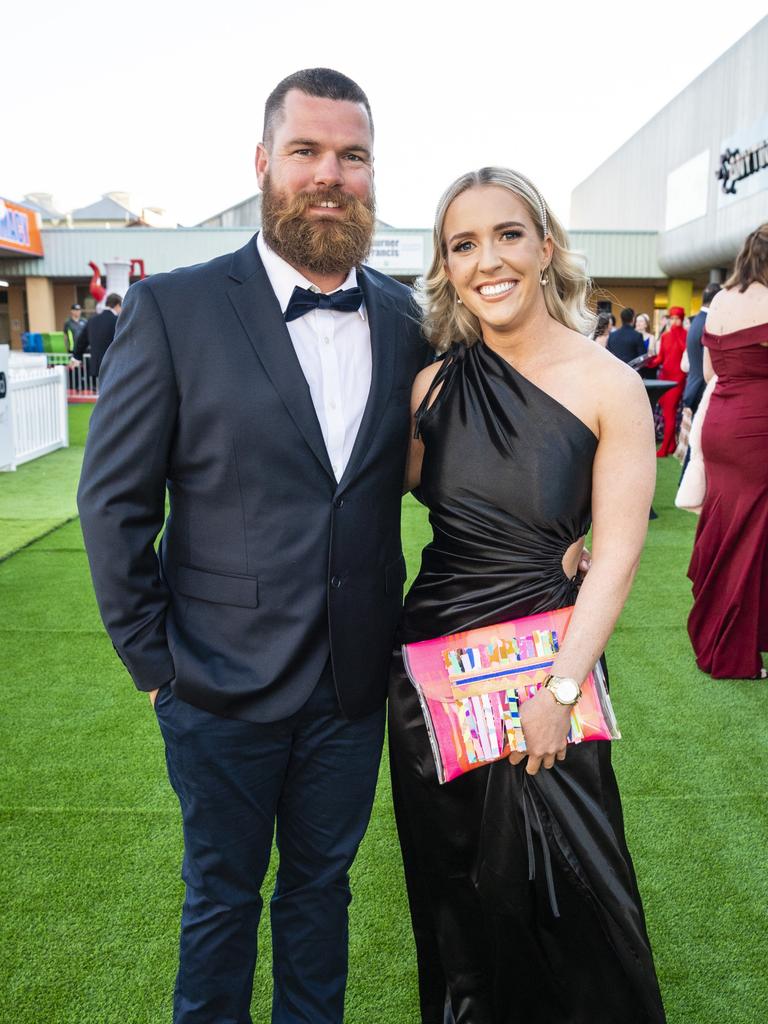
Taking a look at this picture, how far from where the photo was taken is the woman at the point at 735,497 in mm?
4141

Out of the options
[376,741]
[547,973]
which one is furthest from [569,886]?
[376,741]

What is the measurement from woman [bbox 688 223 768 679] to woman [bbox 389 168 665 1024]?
246 centimetres

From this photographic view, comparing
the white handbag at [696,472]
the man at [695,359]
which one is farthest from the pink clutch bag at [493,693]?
the man at [695,359]

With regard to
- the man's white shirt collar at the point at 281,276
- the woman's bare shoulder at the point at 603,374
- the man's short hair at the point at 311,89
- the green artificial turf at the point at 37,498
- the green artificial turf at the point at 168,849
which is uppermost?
the man's short hair at the point at 311,89

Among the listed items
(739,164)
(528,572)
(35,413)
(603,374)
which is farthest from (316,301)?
(739,164)

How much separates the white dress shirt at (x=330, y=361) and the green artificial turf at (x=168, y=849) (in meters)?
1.45

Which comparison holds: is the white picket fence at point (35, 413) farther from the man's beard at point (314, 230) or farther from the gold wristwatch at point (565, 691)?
the gold wristwatch at point (565, 691)

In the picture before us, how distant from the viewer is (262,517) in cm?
177

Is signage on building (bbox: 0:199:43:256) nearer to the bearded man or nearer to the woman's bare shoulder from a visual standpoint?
the bearded man

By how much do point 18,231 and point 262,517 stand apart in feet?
95.4

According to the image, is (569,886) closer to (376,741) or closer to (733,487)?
(376,741)

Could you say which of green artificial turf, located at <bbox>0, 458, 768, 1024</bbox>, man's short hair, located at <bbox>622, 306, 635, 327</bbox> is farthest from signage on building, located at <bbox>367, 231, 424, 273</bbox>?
green artificial turf, located at <bbox>0, 458, 768, 1024</bbox>

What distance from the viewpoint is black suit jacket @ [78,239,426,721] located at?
5.69 ft

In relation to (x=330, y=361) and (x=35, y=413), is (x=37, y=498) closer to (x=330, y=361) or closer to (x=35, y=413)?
(x=35, y=413)
